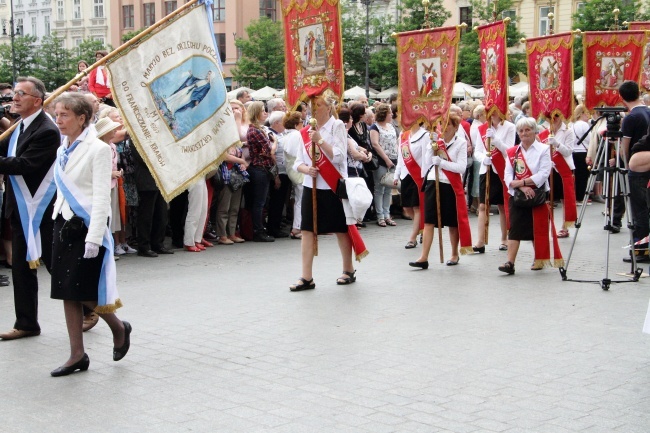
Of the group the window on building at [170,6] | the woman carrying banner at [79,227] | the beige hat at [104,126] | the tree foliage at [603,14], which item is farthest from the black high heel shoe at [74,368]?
the window on building at [170,6]

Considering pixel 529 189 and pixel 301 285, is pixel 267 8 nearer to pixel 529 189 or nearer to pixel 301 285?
pixel 529 189

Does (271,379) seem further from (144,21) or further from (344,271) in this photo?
(144,21)

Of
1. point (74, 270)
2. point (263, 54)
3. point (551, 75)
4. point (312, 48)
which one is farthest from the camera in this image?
point (263, 54)

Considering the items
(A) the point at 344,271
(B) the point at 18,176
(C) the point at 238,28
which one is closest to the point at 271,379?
(B) the point at 18,176

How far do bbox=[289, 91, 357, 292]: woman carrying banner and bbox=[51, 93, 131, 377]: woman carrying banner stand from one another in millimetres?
3535

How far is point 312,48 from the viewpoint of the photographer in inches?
420

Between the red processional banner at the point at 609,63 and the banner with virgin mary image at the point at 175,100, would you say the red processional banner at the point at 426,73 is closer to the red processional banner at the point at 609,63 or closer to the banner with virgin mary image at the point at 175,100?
the red processional banner at the point at 609,63

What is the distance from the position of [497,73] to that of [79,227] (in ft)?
24.6

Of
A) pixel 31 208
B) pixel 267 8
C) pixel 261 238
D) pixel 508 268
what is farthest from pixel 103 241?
pixel 267 8

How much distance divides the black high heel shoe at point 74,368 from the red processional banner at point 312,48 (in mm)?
4410

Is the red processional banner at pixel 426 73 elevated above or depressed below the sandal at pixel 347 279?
above

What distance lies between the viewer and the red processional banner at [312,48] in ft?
34.5

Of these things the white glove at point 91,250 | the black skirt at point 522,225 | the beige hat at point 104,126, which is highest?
the beige hat at point 104,126

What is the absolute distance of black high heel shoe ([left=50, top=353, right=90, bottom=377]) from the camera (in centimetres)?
698
